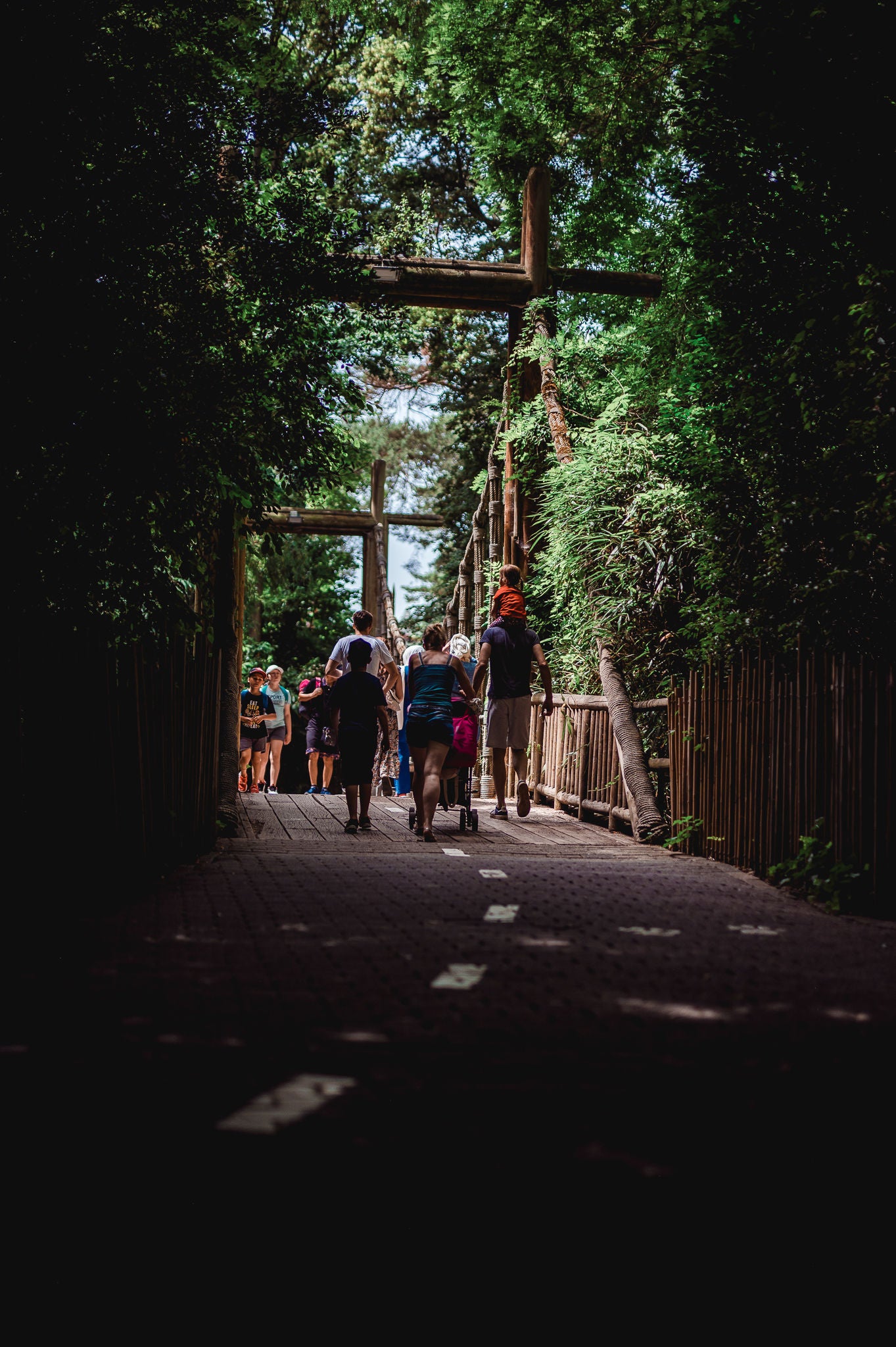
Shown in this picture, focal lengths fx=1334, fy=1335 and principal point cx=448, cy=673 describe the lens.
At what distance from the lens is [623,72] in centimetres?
1256

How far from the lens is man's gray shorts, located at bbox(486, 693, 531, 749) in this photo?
10.8 m

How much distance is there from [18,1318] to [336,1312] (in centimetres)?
79

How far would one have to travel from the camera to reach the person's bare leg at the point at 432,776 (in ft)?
31.8

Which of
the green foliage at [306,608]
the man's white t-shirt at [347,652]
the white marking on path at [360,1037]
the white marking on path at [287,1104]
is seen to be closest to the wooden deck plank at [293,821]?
the man's white t-shirt at [347,652]

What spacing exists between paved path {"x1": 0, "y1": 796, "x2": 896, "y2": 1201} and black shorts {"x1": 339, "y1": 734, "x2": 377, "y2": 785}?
412 cm

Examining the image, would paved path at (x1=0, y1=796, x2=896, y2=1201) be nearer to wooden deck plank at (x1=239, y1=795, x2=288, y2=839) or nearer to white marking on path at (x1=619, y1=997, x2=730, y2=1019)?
white marking on path at (x1=619, y1=997, x2=730, y2=1019)

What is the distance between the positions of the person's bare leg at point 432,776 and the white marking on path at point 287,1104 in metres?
6.34

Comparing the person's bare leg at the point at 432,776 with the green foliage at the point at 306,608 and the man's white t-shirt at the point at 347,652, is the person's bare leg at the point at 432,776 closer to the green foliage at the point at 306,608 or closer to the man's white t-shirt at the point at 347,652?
the man's white t-shirt at the point at 347,652

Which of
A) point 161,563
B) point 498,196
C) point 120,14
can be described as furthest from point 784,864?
point 498,196

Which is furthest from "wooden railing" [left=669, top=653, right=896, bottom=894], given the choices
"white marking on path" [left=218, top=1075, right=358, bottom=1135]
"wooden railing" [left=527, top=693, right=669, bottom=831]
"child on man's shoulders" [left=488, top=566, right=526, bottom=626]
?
"white marking on path" [left=218, top=1075, right=358, bottom=1135]

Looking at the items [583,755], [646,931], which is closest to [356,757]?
[583,755]

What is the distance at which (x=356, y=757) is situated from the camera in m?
10.2

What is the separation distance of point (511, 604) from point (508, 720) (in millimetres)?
994

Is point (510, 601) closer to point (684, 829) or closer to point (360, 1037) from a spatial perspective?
point (684, 829)
